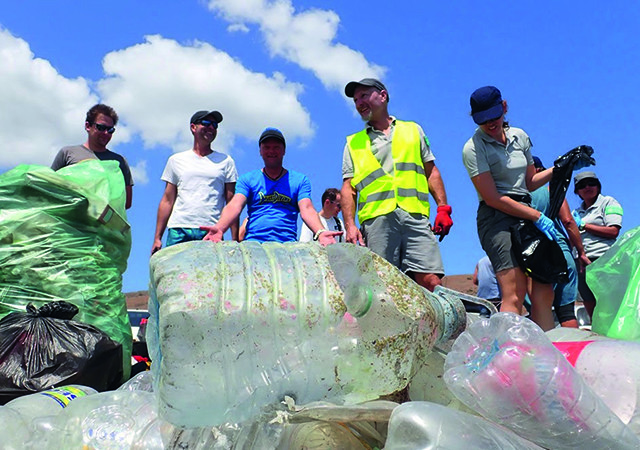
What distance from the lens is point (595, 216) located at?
520cm

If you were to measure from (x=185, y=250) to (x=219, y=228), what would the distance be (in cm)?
197

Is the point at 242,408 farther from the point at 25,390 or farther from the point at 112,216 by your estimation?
the point at 112,216

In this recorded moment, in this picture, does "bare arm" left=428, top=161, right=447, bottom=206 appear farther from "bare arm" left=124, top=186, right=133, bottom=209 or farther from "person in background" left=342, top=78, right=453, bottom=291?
"bare arm" left=124, top=186, right=133, bottom=209

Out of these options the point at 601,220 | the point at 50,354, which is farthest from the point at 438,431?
the point at 601,220

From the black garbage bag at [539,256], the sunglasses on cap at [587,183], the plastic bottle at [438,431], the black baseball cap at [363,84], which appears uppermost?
the black baseball cap at [363,84]

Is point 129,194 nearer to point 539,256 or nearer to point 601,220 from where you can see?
point 539,256

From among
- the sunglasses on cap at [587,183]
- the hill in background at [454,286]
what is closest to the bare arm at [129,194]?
the sunglasses on cap at [587,183]

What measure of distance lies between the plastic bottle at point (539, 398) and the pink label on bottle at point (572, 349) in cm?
24

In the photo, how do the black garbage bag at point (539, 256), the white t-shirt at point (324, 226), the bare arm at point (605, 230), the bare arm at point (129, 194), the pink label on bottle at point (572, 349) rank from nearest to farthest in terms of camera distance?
the pink label on bottle at point (572, 349), the black garbage bag at point (539, 256), the bare arm at point (129, 194), the white t-shirt at point (324, 226), the bare arm at point (605, 230)

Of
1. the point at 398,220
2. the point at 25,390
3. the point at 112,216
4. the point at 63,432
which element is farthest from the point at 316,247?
the point at 112,216

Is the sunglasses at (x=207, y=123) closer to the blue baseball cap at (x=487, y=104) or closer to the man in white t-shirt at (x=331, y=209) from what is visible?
the man in white t-shirt at (x=331, y=209)

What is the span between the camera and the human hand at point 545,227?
10.8 feet

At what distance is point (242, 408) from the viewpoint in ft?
5.19

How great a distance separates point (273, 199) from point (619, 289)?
2196 mm
